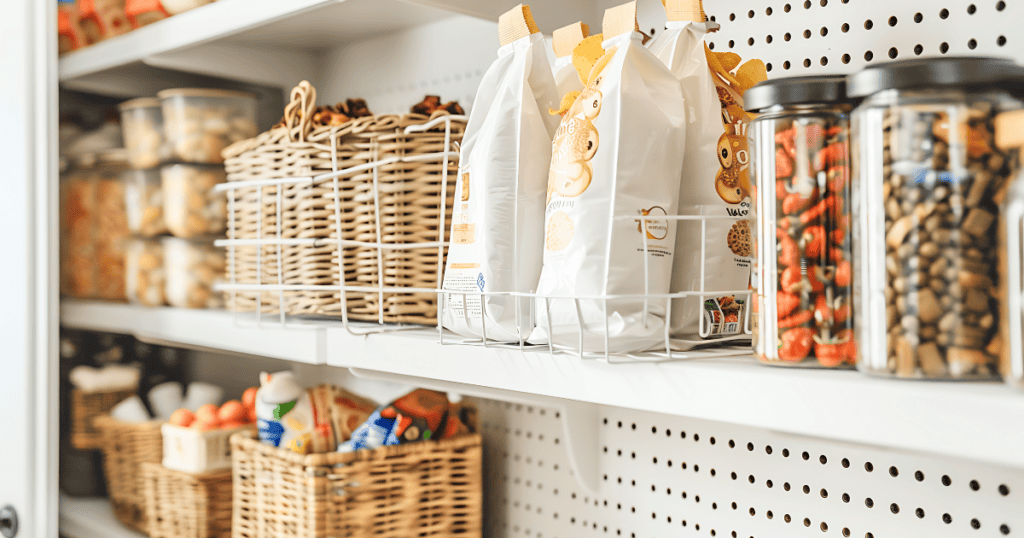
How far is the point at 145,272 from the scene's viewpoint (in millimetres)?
1517

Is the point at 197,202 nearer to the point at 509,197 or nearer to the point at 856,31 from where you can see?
the point at 509,197

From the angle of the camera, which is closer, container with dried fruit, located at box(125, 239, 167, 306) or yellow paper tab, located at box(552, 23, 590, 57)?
yellow paper tab, located at box(552, 23, 590, 57)

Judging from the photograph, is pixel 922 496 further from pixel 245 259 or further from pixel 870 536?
pixel 245 259

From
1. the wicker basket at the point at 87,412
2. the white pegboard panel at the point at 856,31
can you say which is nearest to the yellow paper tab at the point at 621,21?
the white pegboard panel at the point at 856,31

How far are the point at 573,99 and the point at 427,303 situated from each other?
0.37 m

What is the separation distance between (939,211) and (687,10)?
361mm

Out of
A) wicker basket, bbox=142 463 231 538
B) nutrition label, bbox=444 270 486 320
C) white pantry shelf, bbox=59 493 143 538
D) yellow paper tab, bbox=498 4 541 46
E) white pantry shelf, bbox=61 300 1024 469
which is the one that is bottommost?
white pantry shelf, bbox=59 493 143 538

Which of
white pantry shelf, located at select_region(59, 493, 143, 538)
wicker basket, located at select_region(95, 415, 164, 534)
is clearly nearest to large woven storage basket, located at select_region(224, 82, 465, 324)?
wicker basket, located at select_region(95, 415, 164, 534)

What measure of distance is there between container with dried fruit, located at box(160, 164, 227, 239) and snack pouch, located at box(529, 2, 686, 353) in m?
0.92

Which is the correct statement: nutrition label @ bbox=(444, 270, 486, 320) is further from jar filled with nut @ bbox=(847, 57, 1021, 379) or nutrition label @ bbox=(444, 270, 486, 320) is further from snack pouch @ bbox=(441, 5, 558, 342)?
jar filled with nut @ bbox=(847, 57, 1021, 379)

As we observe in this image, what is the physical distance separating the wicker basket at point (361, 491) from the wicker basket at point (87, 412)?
54 centimetres

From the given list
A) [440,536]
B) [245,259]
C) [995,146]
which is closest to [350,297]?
[245,259]

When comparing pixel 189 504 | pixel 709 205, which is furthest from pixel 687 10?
pixel 189 504

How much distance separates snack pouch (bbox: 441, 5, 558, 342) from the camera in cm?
81
